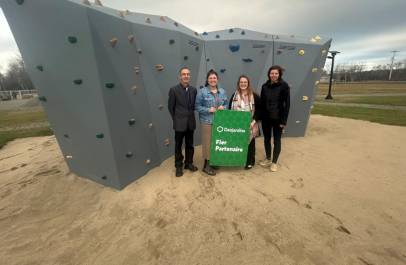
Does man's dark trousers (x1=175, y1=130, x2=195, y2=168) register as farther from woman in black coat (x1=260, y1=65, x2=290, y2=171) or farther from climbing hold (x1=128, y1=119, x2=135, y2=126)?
woman in black coat (x1=260, y1=65, x2=290, y2=171)

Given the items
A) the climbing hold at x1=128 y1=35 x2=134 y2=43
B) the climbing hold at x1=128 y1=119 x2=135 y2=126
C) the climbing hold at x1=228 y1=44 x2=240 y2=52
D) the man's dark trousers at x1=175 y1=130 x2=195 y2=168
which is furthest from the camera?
the climbing hold at x1=228 y1=44 x2=240 y2=52

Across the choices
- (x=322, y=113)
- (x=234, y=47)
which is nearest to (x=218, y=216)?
(x=234, y=47)

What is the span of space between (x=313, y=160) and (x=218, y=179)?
2.08 m

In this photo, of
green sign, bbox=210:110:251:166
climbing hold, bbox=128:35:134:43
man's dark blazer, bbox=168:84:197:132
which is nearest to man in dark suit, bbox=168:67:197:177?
man's dark blazer, bbox=168:84:197:132

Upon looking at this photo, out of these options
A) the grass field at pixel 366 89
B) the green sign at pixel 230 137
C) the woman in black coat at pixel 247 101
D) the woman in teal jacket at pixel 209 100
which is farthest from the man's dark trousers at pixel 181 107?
the grass field at pixel 366 89

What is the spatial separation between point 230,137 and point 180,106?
3.09 ft

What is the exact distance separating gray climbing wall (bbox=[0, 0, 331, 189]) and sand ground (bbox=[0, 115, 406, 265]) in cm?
46

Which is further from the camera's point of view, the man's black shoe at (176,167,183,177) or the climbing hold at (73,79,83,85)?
the man's black shoe at (176,167,183,177)

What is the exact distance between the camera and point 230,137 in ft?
11.6

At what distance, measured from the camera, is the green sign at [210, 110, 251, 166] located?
3.42 meters

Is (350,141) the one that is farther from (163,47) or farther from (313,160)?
(163,47)

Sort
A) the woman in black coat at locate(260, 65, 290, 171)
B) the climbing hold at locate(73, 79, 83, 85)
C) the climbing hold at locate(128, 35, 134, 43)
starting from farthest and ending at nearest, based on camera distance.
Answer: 1. the woman in black coat at locate(260, 65, 290, 171)
2. the climbing hold at locate(128, 35, 134, 43)
3. the climbing hold at locate(73, 79, 83, 85)

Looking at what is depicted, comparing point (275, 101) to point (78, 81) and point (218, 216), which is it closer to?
point (218, 216)

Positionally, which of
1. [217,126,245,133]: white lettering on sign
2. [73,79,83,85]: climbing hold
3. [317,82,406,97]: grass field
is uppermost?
[73,79,83,85]: climbing hold
